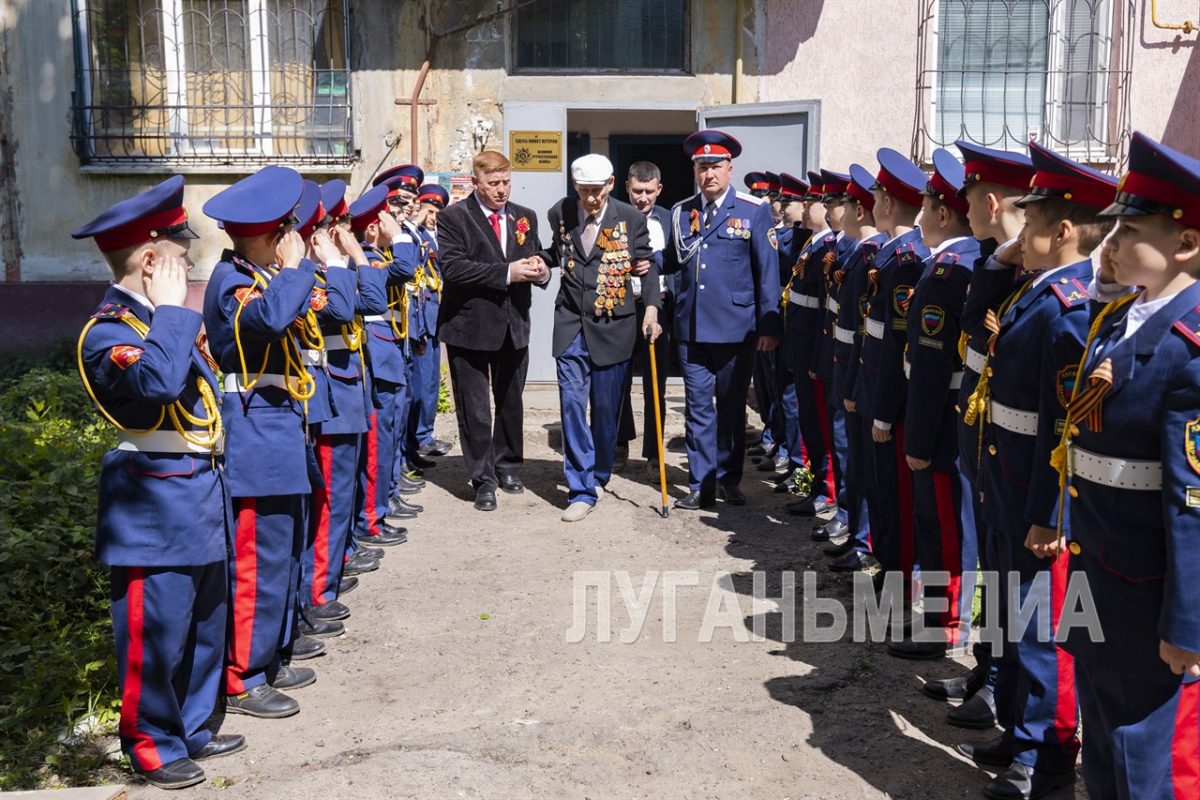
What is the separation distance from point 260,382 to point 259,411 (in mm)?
107

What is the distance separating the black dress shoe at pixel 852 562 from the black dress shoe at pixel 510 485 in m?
2.42

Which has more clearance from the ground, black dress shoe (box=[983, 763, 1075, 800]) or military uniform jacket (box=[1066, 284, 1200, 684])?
military uniform jacket (box=[1066, 284, 1200, 684])

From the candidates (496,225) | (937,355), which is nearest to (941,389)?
(937,355)

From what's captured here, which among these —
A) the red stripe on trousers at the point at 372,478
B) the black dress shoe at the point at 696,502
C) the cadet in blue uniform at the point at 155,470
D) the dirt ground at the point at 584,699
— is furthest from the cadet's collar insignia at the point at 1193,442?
the black dress shoe at the point at 696,502

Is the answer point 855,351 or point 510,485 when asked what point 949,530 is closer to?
point 855,351

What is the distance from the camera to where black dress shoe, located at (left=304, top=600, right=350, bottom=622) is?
225 inches

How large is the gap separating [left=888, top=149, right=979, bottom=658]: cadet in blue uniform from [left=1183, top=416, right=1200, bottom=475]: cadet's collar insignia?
180 cm

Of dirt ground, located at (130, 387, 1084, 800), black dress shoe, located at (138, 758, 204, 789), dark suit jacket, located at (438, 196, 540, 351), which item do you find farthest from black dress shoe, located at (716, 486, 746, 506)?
black dress shoe, located at (138, 758, 204, 789)

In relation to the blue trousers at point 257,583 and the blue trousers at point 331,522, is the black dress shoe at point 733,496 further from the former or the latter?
the blue trousers at point 257,583

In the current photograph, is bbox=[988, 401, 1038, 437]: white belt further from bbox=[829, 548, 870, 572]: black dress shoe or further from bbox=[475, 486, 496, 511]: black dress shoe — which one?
bbox=[475, 486, 496, 511]: black dress shoe

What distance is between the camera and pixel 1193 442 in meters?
2.96

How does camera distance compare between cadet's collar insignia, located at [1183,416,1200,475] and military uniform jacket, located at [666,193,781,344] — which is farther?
military uniform jacket, located at [666,193,781,344]

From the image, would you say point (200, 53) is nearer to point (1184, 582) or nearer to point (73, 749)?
point (73, 749)

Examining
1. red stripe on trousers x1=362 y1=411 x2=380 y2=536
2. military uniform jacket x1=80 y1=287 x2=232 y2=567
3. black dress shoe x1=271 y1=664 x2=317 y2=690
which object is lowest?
black dress shoe x1=271 y1=664 x2=317 y2=690
